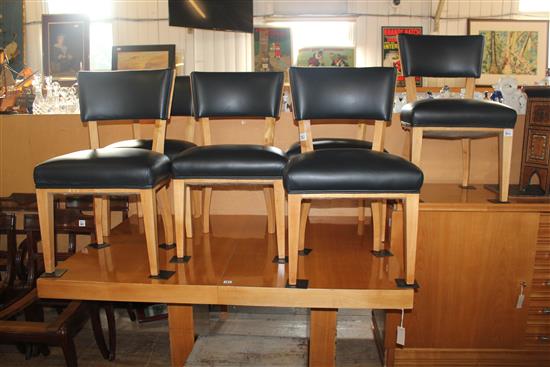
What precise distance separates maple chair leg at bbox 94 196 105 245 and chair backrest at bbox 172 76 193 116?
730 millimetres

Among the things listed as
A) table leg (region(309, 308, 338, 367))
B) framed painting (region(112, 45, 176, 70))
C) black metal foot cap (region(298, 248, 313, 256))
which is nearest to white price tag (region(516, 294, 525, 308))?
table leg (region(309, 308, 338, 367))

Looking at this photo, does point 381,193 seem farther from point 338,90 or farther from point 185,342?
point 185,342

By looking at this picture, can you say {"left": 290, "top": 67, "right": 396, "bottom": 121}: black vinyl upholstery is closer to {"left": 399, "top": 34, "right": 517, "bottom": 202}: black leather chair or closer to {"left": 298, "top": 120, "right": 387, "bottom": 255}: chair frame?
{"left": 298, "top": 120, "right": 387, "bottom": 255}: chair frame

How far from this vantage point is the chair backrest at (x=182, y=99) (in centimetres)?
272

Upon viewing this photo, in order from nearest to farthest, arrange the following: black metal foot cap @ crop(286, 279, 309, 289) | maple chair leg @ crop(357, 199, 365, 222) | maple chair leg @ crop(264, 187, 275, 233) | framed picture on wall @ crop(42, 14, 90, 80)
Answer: black metal foot cap @ crop(286, 279, 309, 289) → maple chair leg @ crop(264, 187, 275, 233) → maple chair leg @ crop(357, 199, 365, 222) → framed picture on wall @ crop(42, 14, 90, 80)

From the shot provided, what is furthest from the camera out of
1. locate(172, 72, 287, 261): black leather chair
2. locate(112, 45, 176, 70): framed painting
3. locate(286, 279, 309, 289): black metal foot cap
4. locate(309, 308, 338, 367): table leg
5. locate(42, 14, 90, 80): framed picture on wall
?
locate(42, 14, 90, 80): framed picture on wall

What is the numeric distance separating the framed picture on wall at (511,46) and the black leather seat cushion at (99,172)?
5.48 m

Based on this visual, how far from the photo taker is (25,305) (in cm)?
231

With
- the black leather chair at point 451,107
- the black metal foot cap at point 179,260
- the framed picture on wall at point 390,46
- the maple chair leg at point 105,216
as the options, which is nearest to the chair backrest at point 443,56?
the black leather chair at point 451,107

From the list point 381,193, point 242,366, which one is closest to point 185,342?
point 242,366

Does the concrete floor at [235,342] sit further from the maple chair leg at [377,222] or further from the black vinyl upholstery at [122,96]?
the black vinyl upholstery at [122,96]

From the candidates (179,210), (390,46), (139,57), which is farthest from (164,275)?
(390,46)

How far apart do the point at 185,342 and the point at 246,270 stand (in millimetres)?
538

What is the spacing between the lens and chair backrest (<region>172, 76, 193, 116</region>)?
8.94 feet
